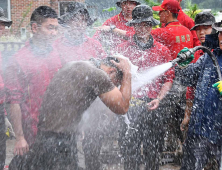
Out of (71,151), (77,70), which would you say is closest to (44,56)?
(77,70)

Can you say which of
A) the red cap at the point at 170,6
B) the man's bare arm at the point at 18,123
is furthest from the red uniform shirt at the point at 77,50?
the red cap at the point at 170,6

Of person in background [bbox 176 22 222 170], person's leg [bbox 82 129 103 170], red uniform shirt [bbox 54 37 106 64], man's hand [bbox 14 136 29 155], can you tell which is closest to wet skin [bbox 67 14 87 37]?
red uniform shirt [bbox 54 37 106 64]

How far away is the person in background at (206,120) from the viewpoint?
334 cm

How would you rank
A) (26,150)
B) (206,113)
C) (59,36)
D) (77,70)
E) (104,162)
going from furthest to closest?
(104,162), (59,36), (206,113), (26,150), (77,70)

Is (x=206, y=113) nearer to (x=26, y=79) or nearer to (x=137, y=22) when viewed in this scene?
(x=137, y=22)

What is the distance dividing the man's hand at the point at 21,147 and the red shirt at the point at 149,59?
1.60m

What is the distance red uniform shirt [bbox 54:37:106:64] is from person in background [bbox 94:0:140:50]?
49 centimetres

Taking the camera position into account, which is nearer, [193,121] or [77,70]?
[77,70]

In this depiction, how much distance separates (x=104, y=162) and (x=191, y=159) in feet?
5.44

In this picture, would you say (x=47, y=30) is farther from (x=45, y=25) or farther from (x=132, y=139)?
(x=132, y=139)

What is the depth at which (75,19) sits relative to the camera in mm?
3963

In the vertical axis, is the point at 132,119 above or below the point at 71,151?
below

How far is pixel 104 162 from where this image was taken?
4820 mm

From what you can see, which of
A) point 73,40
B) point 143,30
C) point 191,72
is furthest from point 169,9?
point 73,40
